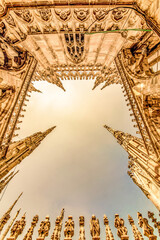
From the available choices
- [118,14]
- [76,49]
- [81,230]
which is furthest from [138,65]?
[81,230]

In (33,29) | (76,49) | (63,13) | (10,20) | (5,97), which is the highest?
(76,49)

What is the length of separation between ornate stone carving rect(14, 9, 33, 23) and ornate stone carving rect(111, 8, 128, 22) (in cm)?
861

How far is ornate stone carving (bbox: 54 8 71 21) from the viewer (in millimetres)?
11461

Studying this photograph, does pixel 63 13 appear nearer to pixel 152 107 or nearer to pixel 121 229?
pixel 152 107

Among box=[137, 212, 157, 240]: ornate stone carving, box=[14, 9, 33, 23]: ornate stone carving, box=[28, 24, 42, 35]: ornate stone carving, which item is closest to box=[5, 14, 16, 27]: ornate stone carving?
box=[14, 9, 33, 23]: ornate stone carving

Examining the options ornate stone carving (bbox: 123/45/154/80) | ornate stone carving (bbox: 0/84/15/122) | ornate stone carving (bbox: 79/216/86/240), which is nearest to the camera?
ornate stone carving (bbox: 79/216/86/240)

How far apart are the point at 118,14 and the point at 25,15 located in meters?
9.67

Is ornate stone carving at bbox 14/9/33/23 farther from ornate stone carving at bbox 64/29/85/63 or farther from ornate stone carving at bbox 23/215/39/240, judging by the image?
ornate stone carving at bbox 23/215/39/240

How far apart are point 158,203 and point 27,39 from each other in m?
21.0

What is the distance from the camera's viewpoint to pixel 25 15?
11609 millimetres

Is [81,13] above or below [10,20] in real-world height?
above

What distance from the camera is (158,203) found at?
914cm

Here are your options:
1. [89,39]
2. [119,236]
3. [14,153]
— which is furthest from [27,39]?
[119,236]

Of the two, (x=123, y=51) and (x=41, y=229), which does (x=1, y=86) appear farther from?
(x=123, y=51)
